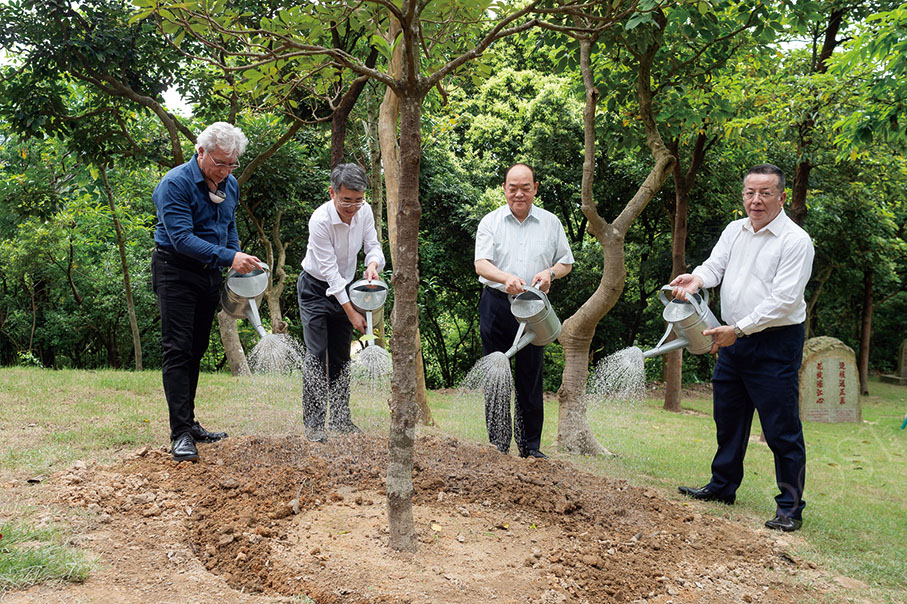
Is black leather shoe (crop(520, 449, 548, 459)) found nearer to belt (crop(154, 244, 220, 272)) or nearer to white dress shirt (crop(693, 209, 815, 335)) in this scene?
white dress shirt (crop(693, 209, 815, 335))

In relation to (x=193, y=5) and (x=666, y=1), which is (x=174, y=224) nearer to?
(x=193, y=5)

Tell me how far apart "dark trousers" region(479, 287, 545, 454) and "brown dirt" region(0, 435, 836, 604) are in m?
0.30

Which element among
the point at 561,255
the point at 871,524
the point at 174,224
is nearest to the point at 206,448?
the point at 174,224

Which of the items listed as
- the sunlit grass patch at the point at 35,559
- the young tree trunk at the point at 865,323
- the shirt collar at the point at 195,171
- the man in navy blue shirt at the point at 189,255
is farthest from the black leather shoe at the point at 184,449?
the young tree trunk at the point at 865,323

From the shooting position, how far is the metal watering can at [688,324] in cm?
346

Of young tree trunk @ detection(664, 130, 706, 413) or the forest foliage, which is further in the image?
young tree trunk @ detection(664, 130, 706, 413)

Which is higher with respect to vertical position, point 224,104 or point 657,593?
point 224,104

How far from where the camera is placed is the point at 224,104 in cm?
826

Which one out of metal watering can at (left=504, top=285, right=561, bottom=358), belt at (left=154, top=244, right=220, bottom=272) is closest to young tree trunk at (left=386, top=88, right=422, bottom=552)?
metal watering can at (left=504, top=285, right=561, bottom=358)

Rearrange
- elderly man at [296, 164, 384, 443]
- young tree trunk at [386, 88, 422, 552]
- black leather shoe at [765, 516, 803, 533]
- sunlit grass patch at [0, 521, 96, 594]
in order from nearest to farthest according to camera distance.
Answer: sunlit grass patch at [0, 521, 96, 594]
young tree trunk at [386, 88, 422, 552]
black leather shoe at [765, 516, 803, 533]
elderly man at [296, 164, 384, 443]

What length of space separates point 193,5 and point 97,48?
5238 mm

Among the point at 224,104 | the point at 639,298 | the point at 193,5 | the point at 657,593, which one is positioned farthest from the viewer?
the point at 639,298

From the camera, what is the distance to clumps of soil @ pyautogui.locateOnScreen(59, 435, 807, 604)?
2535mm

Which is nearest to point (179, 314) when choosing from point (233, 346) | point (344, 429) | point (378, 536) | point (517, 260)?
point (344, 429)
